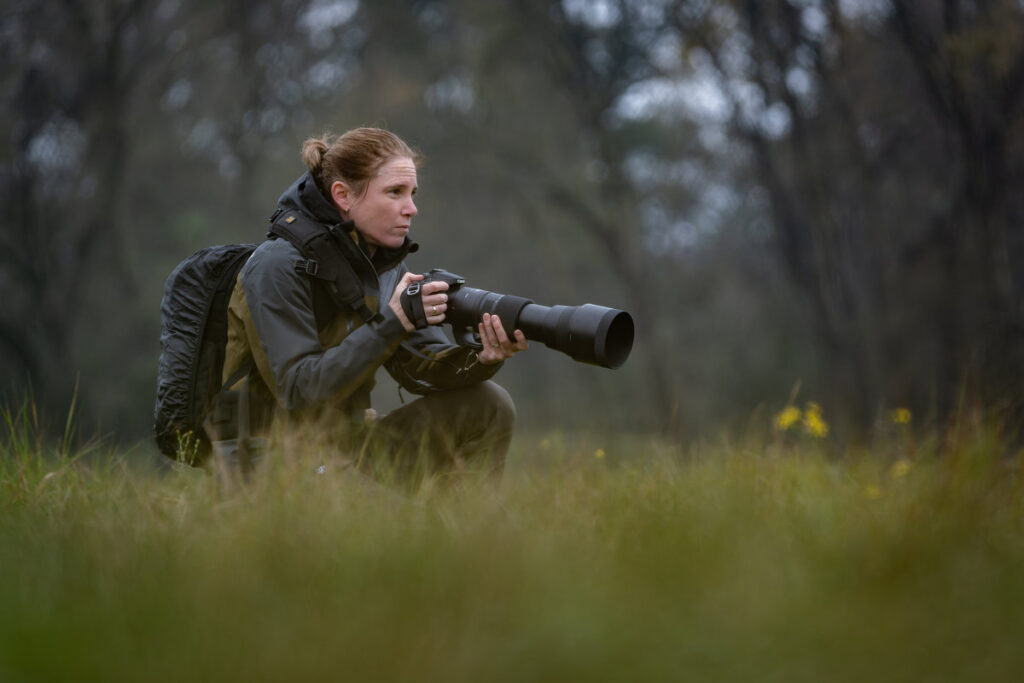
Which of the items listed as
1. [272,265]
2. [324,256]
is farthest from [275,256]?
[324,256]

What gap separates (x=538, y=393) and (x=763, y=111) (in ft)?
33.7

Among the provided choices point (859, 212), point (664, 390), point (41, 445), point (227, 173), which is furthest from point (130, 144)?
point (41, 445)

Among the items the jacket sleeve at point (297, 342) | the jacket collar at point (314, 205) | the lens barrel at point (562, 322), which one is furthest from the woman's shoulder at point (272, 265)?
the lens barrel at point (562, 322)

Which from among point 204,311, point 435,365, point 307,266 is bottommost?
point 435,365

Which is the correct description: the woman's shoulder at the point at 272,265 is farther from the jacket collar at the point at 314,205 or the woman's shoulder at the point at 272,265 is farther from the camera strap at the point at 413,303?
the camera strap at the point at 413,303

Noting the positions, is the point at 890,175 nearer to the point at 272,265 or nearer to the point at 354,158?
the point at 354,158

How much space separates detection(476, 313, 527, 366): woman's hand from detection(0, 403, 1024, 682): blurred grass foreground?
18.7 inches

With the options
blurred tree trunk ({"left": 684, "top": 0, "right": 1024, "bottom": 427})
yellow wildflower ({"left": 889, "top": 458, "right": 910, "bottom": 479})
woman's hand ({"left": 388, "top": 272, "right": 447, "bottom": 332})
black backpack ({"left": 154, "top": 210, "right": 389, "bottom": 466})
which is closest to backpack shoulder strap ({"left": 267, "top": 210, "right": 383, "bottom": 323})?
black backpack ({"left": 154, "top": 210, "right": 389, "bottom": 466})

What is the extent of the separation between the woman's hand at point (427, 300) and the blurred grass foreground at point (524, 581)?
479 millimetres

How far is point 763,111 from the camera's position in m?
10.3

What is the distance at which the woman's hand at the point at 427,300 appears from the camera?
2879 mm

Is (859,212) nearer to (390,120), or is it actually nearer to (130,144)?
(390,120)

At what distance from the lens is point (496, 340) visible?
2992 millimetres

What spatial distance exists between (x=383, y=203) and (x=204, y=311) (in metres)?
0.63
